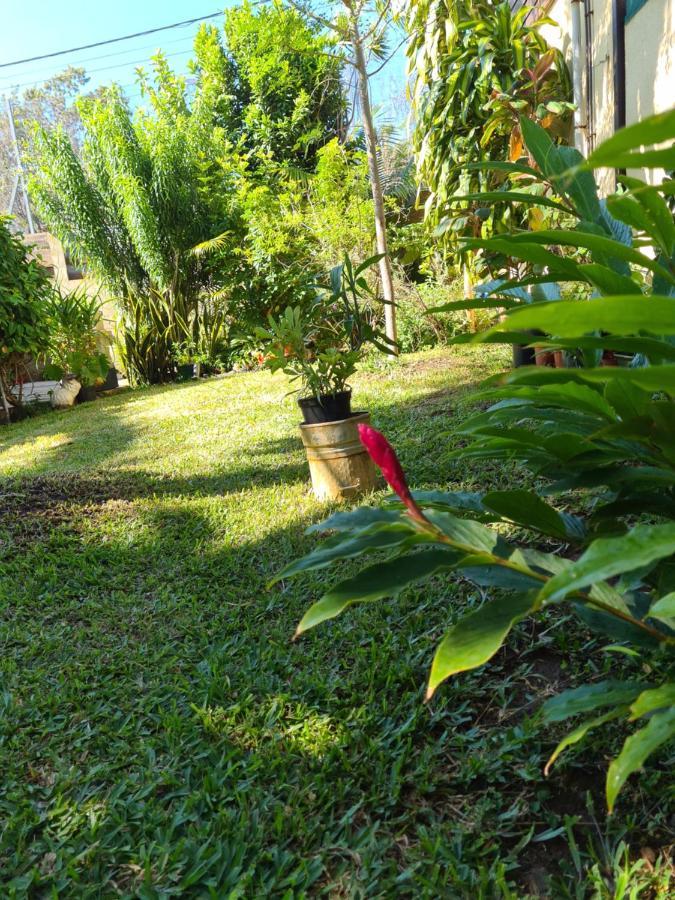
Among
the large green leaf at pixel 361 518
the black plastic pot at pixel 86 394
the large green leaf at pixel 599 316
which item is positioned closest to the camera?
the large green leaf at pixel 599 316

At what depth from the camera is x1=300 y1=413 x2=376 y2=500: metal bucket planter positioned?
10.2 ft

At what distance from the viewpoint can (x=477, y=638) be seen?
0.79 meters

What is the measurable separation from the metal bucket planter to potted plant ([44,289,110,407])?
6.24m

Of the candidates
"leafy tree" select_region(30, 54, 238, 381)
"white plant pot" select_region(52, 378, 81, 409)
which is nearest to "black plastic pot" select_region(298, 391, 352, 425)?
"white plant pot" select_region(52, 378, 81, 409)

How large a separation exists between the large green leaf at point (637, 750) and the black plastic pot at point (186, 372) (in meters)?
9.42

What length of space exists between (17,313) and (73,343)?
126 cm

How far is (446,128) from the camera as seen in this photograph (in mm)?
6129

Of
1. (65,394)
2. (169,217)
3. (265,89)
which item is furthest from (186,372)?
(265,89)

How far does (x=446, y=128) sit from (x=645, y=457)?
585 centimetres

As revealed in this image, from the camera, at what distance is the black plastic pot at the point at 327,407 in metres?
3.17

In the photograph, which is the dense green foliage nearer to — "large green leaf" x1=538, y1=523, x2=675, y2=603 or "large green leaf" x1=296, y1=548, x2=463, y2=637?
"large green leaf" x1=296, y1=548, x2=463, y2=637

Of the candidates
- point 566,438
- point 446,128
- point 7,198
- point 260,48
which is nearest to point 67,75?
point 7,198

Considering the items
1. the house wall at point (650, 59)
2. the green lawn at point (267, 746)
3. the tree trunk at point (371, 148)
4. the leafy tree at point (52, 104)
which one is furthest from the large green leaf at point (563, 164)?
the leafy tree at point (52, 104)

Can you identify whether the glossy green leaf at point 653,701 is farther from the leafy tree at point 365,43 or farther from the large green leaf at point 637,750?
the leafy tree at point 365,43
